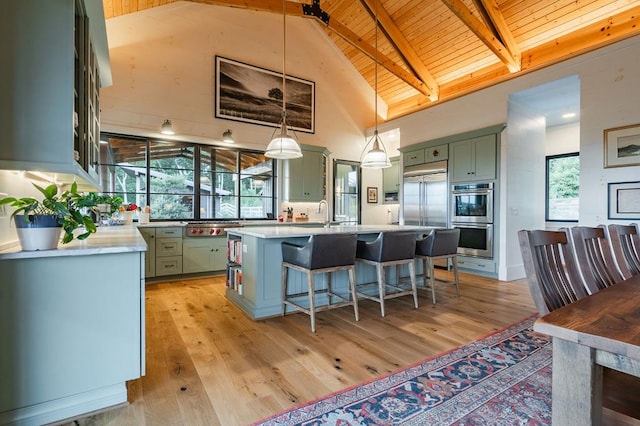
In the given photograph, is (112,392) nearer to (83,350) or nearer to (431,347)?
(83,350)

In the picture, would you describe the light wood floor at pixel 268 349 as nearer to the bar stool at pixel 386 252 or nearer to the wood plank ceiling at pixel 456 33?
the bar stool at pixel 386 252

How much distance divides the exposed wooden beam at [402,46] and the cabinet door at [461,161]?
4.78 ft

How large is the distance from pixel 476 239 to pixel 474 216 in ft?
1.26

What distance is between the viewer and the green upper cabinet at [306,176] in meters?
6.02

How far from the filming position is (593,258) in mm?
1736

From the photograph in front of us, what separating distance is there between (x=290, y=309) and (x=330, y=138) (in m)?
4.65

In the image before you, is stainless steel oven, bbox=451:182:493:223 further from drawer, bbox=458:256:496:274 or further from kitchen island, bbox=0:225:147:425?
kitchen island, bbox=0:225:147:425

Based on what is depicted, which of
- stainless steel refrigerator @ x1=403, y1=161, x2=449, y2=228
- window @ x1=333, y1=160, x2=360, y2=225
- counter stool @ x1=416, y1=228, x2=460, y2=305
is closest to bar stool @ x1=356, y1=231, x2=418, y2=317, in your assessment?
counter stool @ x1=416, y1=228, x2=460, y2=305

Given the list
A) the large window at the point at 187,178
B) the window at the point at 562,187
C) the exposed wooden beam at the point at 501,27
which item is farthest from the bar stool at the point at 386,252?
the window at the point at 562,187

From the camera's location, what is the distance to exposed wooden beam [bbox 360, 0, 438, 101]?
5.35 metres

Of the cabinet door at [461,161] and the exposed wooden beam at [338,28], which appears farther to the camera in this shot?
the cabinet door at [461,161]

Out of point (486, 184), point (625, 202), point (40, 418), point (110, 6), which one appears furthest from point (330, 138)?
point (40, 418)

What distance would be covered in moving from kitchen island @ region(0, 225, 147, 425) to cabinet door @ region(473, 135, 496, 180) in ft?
16.2

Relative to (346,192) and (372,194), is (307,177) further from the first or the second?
(372,194)
